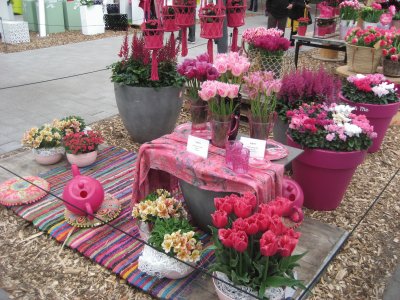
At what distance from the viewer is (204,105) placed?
99.1 inches

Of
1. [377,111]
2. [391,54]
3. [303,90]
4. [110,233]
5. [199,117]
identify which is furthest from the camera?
[391,54]

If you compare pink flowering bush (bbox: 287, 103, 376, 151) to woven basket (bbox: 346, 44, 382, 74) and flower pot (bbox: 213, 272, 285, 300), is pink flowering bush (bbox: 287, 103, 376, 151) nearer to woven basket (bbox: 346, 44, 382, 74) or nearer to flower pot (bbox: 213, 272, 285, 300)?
flower pot (bbox: 213, 272, 285, 300)

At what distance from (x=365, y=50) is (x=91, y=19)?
23.6 feet

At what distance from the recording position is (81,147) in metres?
3.42

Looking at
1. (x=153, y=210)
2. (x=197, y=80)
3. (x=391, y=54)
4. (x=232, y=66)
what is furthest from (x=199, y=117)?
(x=391, y=54)

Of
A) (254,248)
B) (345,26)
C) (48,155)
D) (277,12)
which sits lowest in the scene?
(48,155)

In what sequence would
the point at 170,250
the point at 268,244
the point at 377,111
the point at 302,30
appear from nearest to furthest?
the point at 268,244, the point at 170,250, the point at 377,111, the point at 302,30

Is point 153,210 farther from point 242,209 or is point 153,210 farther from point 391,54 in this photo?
point 391,54

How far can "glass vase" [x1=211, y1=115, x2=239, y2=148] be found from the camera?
234 cm

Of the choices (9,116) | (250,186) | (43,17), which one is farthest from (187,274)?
(43,17)

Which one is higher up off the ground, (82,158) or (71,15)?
(71,15)

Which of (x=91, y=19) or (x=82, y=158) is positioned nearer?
(x=82, y=158)

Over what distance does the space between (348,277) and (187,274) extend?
39.3 inches

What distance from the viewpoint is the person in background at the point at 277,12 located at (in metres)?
7.38
